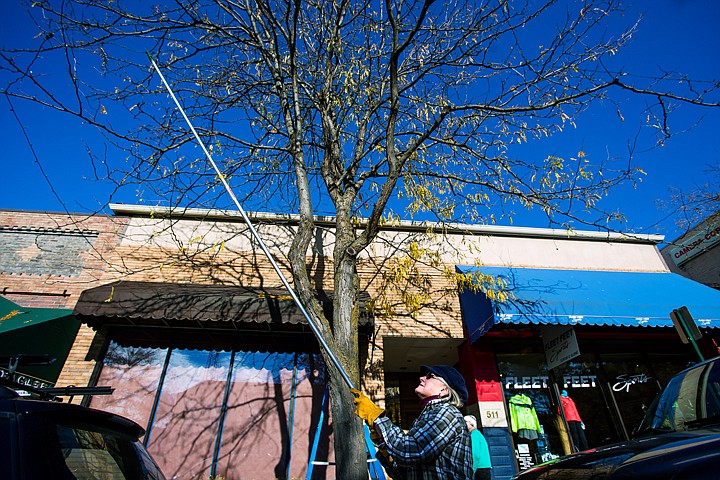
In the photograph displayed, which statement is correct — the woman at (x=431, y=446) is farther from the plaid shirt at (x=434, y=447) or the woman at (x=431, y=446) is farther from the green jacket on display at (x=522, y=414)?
the green jacket on display at (x=522, y=414)

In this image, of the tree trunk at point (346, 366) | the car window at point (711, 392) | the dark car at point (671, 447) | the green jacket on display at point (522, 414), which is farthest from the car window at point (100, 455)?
the green jacket on display at point (522, 414)

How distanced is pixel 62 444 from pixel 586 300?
8.74m

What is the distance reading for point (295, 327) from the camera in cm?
775

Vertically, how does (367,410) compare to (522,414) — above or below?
below

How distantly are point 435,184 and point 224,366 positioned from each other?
5434 millimetres

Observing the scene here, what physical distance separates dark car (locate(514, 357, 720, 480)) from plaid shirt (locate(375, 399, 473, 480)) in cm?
71

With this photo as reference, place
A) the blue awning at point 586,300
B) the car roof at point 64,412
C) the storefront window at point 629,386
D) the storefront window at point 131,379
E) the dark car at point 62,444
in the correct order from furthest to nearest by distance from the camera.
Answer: the storefront window at point 629,386, the blue awning at point 586,300, the storefront window at point 131,379, the car roof at point 64,412, the dark car at point 62,444

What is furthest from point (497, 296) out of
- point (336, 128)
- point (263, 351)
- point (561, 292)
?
point (263, 351)

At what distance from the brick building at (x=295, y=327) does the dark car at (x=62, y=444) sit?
4.38 meters

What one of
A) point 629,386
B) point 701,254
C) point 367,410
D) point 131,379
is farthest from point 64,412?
point 701,254

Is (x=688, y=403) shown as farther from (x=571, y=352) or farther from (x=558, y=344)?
(x=558, y=344)

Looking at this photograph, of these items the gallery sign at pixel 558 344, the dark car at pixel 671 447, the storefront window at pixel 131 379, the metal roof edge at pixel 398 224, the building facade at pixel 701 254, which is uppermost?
the building facade at pixel 701 254

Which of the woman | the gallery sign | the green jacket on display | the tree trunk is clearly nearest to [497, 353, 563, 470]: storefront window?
the green jacket on display

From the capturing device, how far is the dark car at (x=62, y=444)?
63.6 inches
